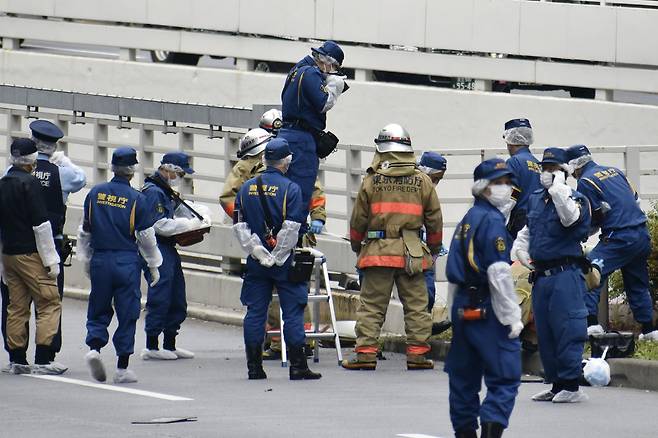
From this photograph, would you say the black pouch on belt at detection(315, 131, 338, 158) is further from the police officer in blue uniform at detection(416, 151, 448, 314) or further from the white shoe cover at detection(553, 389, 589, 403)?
the white shoe cover at detection(553, 389, 589, 403)

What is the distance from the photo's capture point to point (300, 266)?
1534 cm

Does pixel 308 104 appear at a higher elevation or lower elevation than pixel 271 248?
higher

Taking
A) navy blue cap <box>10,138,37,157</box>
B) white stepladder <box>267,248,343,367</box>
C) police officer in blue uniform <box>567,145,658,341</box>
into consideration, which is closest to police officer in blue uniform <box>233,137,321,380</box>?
white stepladder <box>267,248,343,367</box>

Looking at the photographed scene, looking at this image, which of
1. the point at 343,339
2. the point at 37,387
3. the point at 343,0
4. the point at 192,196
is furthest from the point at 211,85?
the point at 37,387

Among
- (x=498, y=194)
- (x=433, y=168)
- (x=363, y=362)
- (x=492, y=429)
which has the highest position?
(x=498, y=194)

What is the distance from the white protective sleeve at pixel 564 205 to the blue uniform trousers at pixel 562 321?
1.23 feet

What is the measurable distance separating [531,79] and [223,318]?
8.86 m

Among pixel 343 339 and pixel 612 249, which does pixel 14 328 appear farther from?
pixel 612 249

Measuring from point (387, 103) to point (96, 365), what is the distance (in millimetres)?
14296

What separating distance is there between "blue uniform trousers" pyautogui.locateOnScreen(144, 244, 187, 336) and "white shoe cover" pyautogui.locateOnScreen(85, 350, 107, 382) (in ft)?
5.43

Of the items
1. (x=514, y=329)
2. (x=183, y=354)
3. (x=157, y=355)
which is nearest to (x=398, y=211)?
(x=183, y=354)

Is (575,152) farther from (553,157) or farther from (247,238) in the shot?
(247,238)

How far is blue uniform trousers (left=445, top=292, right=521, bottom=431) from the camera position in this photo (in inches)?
445

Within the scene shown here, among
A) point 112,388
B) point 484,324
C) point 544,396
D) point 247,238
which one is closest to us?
point 484,324
